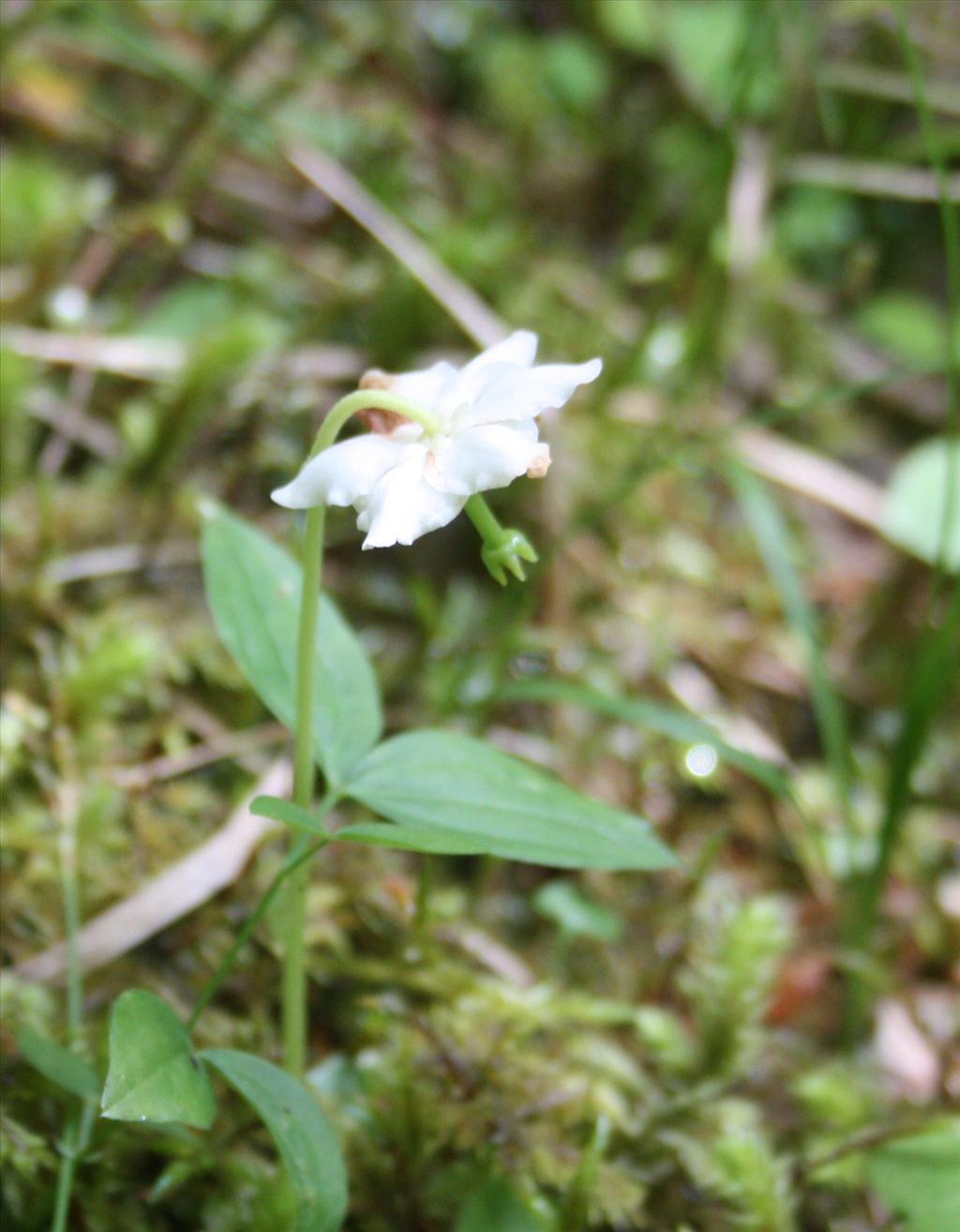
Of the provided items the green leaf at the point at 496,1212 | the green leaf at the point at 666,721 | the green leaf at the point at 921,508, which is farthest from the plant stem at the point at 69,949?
the green leaf at the point at 921,508

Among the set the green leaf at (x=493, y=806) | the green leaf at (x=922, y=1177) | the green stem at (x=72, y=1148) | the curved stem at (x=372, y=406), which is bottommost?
the green leaf at (x=922, y=1177)

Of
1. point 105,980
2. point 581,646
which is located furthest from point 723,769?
point 105,980

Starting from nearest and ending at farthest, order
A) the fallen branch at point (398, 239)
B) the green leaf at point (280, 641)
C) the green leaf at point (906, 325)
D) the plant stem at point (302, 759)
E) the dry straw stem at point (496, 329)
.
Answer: the plant stem at point (302, 759), the green leaf at point (280, 641), the fallen branch at point (398, 239), the dry straw stem at point (496, 329), the green leaf at point (906, 325)

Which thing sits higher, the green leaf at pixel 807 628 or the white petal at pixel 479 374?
the white petal at pixel 479 374

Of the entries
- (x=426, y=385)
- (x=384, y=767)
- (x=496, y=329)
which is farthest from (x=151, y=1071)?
(x=496, y=329)

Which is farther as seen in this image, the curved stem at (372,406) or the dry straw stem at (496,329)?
the dry straw stem at (496,329)

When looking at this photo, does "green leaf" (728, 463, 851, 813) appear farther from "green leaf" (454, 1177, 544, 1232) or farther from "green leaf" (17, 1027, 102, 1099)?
"green leaf" (17, 1027, 102, 1099)

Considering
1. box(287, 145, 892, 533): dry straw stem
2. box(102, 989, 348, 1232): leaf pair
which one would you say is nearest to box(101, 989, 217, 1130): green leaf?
Answer: box(102, 989, 348, 1232): leaf pair

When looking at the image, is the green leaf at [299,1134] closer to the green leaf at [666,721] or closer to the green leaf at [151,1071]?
the green leaf at [151,1071]
